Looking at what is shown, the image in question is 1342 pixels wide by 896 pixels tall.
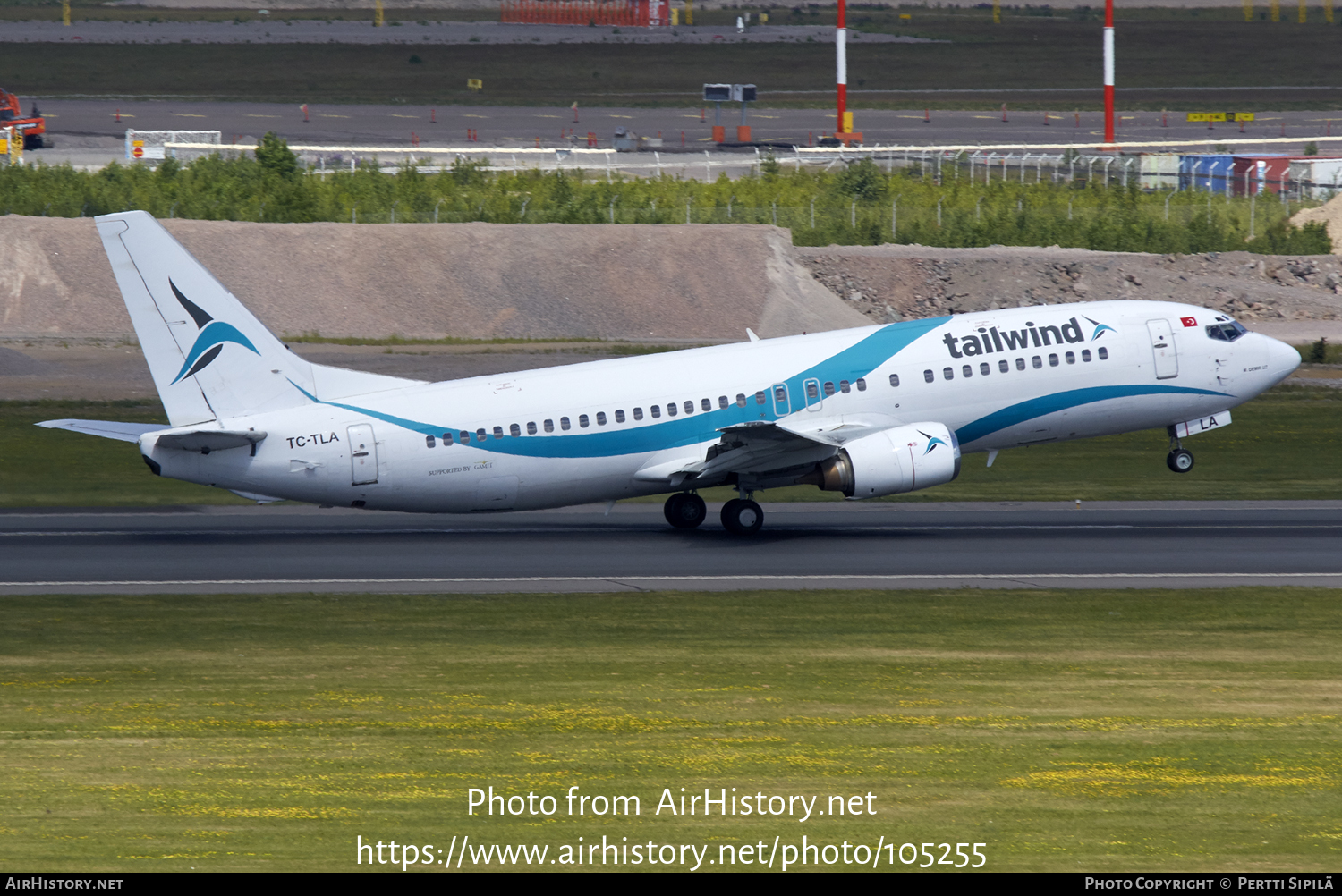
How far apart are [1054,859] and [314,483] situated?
23.1 metres

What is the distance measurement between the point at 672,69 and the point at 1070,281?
9683 cm

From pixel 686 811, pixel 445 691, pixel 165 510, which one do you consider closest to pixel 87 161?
pixel 165 510

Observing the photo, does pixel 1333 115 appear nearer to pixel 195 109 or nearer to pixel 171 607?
pixel 195 109

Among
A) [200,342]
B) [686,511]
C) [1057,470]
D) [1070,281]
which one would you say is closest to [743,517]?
[686,511]

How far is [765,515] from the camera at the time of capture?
42625mm

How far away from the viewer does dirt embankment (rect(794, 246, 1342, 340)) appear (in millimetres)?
77312

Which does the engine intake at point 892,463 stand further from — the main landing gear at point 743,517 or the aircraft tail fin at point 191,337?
the aircraft tail fin at point 191,337

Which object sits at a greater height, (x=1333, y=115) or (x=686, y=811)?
(x=1333, y=115)

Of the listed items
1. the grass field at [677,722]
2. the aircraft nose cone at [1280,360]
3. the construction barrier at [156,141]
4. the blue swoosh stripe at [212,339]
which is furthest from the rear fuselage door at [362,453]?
the construction barrier at [156,141]

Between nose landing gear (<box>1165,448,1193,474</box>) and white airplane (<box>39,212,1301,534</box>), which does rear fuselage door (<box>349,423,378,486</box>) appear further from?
nose landing gear (<box>1165,448,1193,474</box>)

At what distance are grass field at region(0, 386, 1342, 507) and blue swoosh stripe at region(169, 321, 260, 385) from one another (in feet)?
36.2

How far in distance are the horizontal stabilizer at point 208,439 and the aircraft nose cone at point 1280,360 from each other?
84.3 feet

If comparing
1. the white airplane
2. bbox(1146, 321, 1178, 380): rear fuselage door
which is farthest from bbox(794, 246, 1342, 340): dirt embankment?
the white airplane

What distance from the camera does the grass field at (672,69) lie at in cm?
15175
